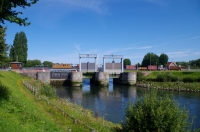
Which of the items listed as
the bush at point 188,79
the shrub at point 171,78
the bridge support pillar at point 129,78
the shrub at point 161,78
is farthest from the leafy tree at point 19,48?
the bush at point 188,79

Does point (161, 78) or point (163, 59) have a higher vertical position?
point (163, 59)

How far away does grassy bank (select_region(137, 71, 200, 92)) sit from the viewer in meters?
51.0

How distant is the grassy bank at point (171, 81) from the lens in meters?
51.0

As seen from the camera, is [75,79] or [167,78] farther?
[167,78]

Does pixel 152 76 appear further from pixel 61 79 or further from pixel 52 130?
pixel 52 130

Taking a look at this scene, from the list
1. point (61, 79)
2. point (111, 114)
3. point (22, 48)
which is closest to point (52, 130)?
point (111, 114)

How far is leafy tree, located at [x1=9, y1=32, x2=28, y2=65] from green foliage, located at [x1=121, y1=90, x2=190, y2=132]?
68.9 meters

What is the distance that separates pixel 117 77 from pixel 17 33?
138 feet

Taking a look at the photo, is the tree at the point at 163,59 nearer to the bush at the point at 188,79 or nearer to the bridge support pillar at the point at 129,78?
the bridge support pillar at the point at 129,78

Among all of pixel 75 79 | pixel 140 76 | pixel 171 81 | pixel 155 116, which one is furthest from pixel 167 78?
pixel 155 116

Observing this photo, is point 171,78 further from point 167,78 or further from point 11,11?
point 11,11

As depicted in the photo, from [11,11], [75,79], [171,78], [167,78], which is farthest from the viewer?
[167,78]

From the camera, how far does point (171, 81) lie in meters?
60.6

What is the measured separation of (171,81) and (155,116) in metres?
51.7
